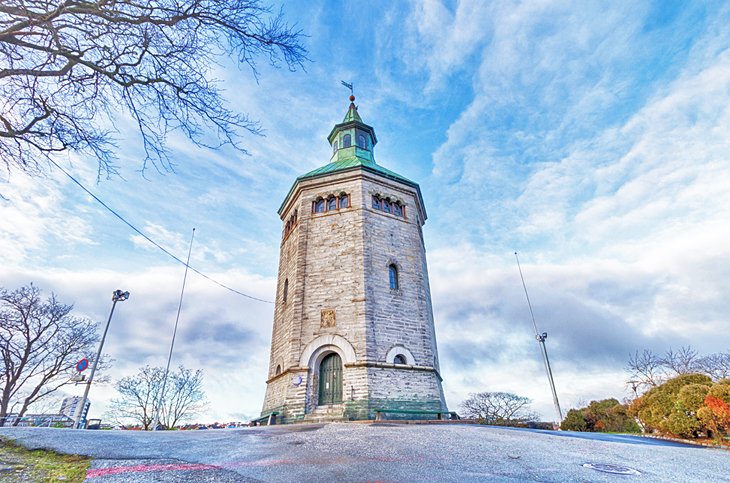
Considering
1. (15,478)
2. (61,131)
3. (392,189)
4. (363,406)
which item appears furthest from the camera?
(392,189)

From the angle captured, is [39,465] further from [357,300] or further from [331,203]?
[331,203]

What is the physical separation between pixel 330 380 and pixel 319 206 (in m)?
8.25

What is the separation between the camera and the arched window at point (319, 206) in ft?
59.5

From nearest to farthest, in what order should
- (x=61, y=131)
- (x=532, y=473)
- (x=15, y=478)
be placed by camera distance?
(x=15, y=478), (x=532, y=473), (x=61, y=131)

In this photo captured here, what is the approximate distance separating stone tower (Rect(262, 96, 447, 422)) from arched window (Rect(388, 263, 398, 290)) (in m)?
0.05

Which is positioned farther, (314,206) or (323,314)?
(314,206)

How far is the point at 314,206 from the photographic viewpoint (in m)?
18.2

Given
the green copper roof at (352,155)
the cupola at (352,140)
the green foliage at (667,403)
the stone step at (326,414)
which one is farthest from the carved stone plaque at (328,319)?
the green foliage at (667,403)

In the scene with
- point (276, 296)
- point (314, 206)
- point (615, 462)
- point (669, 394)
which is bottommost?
point (615, 462)

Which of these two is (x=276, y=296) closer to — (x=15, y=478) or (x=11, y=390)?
(x=15, y=478)

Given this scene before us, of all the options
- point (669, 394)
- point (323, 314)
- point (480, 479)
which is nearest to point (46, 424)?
point (323, 314)

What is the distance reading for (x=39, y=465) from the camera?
4.32m

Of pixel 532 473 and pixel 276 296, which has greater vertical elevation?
pixel 276 296

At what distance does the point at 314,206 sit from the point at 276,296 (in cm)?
507
